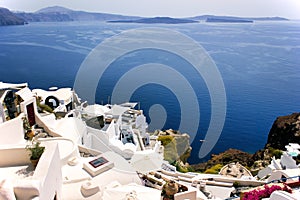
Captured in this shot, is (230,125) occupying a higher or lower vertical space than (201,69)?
lower

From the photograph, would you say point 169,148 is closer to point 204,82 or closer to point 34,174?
point 34,174

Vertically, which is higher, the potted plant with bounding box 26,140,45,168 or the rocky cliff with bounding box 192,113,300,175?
the potted plant with bounding box 26,140,45,168

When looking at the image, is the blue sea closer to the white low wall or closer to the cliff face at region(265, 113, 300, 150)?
the cliff face at region(265, 113, 300, 150)

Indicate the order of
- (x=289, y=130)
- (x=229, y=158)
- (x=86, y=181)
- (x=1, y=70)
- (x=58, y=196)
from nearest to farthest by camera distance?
(x=58, y=196) → (x=86, y=181) → (x=229, y=158) → (x=289, y=130) → (x=1, y=70)

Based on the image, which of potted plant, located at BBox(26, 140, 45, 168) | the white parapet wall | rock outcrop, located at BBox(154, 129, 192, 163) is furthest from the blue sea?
potted plant, located at BBox(26, 140, 45, 168)

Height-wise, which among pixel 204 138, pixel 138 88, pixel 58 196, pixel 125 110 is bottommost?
pixel 204 138

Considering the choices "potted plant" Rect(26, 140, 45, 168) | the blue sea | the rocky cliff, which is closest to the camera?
"potted plant" Rect(26, 140, 45, 168)

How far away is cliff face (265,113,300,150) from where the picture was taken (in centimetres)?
2591

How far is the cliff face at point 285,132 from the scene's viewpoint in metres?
25.9

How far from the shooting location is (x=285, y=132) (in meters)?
27.4

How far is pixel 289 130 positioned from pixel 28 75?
1934 inches

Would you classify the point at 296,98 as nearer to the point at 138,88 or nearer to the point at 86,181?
the point at 138,88

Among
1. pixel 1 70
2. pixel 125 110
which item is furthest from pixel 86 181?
pixel 1 70

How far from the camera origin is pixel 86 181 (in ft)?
25.6
